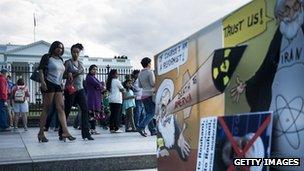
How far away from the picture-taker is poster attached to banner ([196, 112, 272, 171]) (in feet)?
9.37

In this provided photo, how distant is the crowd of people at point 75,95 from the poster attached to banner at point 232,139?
4.95 meters

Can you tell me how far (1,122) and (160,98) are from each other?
983cm

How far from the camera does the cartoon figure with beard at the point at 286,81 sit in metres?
2.62

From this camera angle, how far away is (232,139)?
10.5 ft

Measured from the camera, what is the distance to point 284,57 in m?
2.76

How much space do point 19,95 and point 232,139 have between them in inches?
463

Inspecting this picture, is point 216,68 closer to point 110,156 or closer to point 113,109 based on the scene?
point 110,156

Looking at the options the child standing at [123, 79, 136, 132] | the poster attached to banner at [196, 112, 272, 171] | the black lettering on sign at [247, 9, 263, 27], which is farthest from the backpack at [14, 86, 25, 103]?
the black lettering on sign at [247, 9, 263, 27]

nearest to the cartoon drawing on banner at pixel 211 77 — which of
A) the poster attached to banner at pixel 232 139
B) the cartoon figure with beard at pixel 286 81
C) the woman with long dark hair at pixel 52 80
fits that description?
the poster attached to banner at pixel 232 139

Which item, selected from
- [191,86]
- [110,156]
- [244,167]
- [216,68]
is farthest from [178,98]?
[110,156]

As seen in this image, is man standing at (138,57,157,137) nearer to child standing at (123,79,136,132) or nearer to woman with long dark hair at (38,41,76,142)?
woman with long dark hair at (38,41,76,142)

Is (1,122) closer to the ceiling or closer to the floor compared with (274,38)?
closer to the floor

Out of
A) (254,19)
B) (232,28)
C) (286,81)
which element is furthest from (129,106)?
(286,81)

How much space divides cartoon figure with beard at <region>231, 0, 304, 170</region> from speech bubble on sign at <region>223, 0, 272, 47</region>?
A: 6.2 inches
